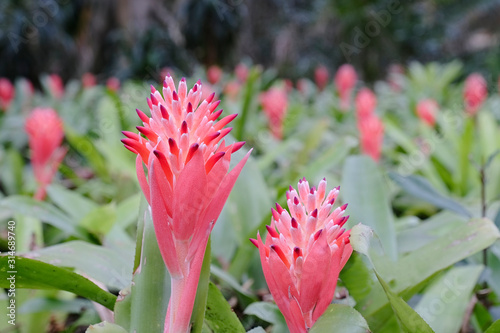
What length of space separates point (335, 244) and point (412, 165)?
1585 millimetres

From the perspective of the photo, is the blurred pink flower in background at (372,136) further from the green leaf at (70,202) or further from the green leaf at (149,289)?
the green leaf at (149,289)

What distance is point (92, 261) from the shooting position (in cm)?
91

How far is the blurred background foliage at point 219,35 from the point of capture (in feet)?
18.4

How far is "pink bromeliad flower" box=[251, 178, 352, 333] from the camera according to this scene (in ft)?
1.82

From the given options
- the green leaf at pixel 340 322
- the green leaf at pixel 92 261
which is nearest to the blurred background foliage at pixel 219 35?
the green leaf at pixel 92 261

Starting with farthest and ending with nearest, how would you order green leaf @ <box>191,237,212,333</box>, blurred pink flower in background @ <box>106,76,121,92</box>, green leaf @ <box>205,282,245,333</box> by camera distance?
blurred pink flower in background @ <box>106,76,121,92</box>
green leaf @ <box>205,282,245,333</box>
green leaf @ <box>191,237,212,333</box>

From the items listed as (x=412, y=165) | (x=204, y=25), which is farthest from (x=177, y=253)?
(x=204, y=25)

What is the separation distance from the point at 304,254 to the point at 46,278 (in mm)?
435

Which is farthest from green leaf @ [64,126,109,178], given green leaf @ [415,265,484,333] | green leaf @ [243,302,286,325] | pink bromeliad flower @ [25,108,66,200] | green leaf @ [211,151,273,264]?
green leaf @ [415,265,484,333]

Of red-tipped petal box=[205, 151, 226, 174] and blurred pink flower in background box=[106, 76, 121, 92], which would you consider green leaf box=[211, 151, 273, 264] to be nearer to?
red-tipped petal box=[205, 151, 226, 174]

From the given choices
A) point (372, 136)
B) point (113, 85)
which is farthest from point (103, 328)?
point (113, 85)

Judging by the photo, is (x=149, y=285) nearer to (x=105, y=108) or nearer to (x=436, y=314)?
(x=436, y=314)

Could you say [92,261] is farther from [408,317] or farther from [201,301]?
[408,317]

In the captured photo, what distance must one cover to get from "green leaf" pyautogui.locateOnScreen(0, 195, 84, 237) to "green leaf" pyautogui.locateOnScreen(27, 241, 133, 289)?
337 mm
